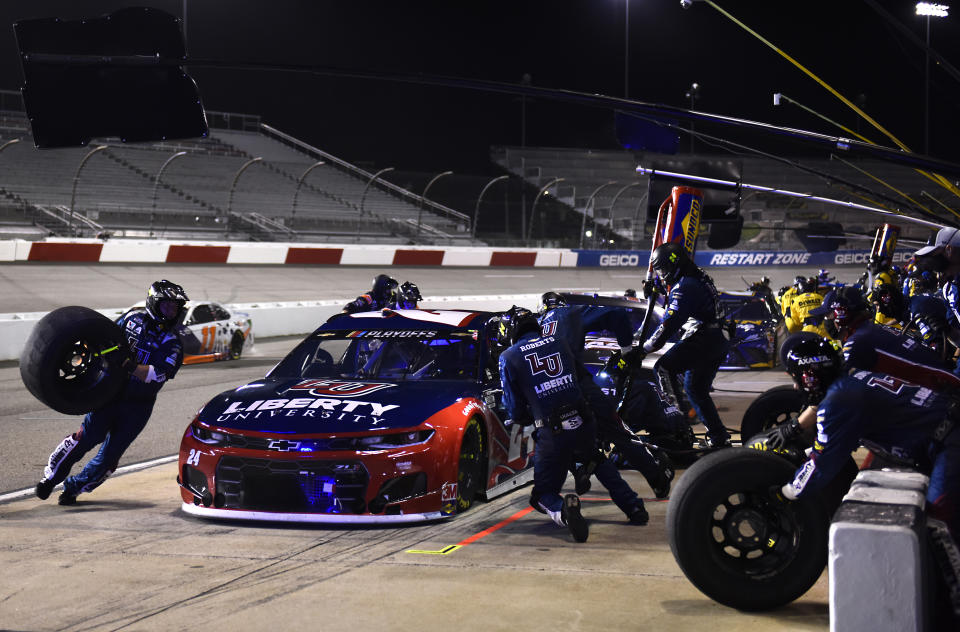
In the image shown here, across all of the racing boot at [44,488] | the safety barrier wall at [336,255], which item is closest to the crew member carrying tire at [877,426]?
the racing boot at [44,488]

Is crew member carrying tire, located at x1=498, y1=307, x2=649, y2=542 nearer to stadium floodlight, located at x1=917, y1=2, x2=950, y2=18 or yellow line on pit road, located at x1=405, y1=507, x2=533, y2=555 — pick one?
yellow line on pit road, located at x1=405, y1=507, x2=533, y2=555

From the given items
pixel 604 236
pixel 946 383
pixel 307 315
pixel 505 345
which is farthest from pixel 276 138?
pixel 946 383

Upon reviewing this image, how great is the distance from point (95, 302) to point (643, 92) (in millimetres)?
38048

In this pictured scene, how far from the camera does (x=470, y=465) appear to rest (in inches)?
279

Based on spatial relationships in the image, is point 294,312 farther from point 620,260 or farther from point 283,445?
point 283,445

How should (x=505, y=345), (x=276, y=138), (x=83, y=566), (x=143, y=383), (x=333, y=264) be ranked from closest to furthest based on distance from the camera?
1. (x=83, y=566)
2. (x=143, y=383)
3. (x=505, y=345)
4. (x=333, y=264)
5. (x=276, y=138)

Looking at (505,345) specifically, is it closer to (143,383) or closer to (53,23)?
(143,383)

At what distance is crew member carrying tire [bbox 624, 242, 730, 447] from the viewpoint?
8977 millimetres

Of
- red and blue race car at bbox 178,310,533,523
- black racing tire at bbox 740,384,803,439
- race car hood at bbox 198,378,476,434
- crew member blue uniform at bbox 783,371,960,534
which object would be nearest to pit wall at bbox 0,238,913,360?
race car hood at bbox 198,378,476,434

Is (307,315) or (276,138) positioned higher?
(276,138)

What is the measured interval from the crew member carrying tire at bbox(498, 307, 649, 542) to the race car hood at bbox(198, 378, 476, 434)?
1.55ft

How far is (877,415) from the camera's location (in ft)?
15.5

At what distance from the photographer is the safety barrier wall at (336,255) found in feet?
83.1

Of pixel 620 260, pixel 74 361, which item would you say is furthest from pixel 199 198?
pixel 74 361
